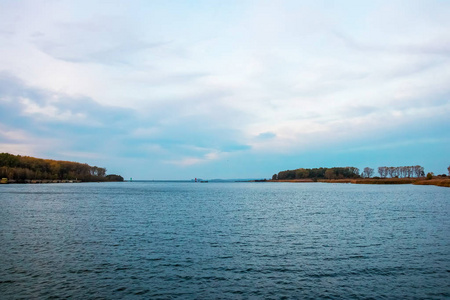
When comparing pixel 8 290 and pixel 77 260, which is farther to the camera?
pixel 77 260

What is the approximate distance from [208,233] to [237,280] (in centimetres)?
1780

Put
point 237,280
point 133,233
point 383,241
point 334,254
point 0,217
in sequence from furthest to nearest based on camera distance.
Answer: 1. point 0,217
2. point 133,233
3. point 383,241
4. point 334,254
5. point 237,280

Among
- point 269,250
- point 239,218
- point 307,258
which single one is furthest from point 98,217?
point 307,258

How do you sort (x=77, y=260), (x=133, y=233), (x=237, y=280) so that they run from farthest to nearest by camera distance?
(x=133, y=233) < (x=77, y=260) < (x=237, y=280)

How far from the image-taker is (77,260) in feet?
89.5

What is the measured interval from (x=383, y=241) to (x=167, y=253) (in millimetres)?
22579

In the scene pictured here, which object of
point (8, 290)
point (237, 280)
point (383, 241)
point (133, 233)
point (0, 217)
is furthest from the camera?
point (0, 217)

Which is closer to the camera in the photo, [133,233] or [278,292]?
[278,292]

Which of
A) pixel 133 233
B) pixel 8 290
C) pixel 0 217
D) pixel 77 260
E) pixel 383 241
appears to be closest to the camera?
pixel 8 290

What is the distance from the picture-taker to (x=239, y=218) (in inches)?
2126

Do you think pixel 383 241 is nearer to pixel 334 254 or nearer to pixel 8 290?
pixel 334 254

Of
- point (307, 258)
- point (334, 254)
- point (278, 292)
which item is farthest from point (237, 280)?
point (334, 254)

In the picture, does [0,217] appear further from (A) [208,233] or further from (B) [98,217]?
(A) [208,233]

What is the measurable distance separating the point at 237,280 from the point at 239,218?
31.6 m
